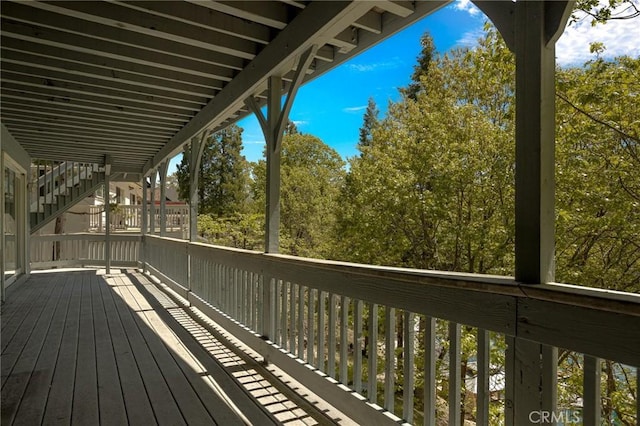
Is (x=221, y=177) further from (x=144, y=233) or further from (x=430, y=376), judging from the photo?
(x=430, y=376)

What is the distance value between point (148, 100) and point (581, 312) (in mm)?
4521

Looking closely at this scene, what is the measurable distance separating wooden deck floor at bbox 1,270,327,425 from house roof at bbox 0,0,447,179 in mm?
2353

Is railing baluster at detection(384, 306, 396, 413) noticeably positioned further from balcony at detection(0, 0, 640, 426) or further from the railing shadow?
the railing shadow

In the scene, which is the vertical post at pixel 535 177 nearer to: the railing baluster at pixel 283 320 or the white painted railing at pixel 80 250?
the railing baluster at pixel 283 320

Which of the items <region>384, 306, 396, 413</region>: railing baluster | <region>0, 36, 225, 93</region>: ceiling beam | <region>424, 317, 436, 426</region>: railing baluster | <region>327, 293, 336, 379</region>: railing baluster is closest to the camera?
<region>424, 317, 436, 426</region>: railing baluster

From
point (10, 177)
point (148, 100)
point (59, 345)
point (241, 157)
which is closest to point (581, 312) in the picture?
point (59, 345)

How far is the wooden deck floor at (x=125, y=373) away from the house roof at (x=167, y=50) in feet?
7.72

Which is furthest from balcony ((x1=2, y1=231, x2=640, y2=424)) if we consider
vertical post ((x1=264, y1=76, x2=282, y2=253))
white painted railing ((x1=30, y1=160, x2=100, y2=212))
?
white painted railing ((x1=30, y1=160, x2=100, y2=212))

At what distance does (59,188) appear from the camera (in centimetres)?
955

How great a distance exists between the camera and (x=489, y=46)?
795 centimetres

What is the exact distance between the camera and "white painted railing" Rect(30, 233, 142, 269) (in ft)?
32.4

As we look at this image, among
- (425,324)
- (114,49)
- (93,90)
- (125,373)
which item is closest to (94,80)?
(93,90)

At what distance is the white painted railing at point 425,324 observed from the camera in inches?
44.9

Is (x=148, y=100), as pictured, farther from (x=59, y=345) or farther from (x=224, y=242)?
(x=224, y=242)
